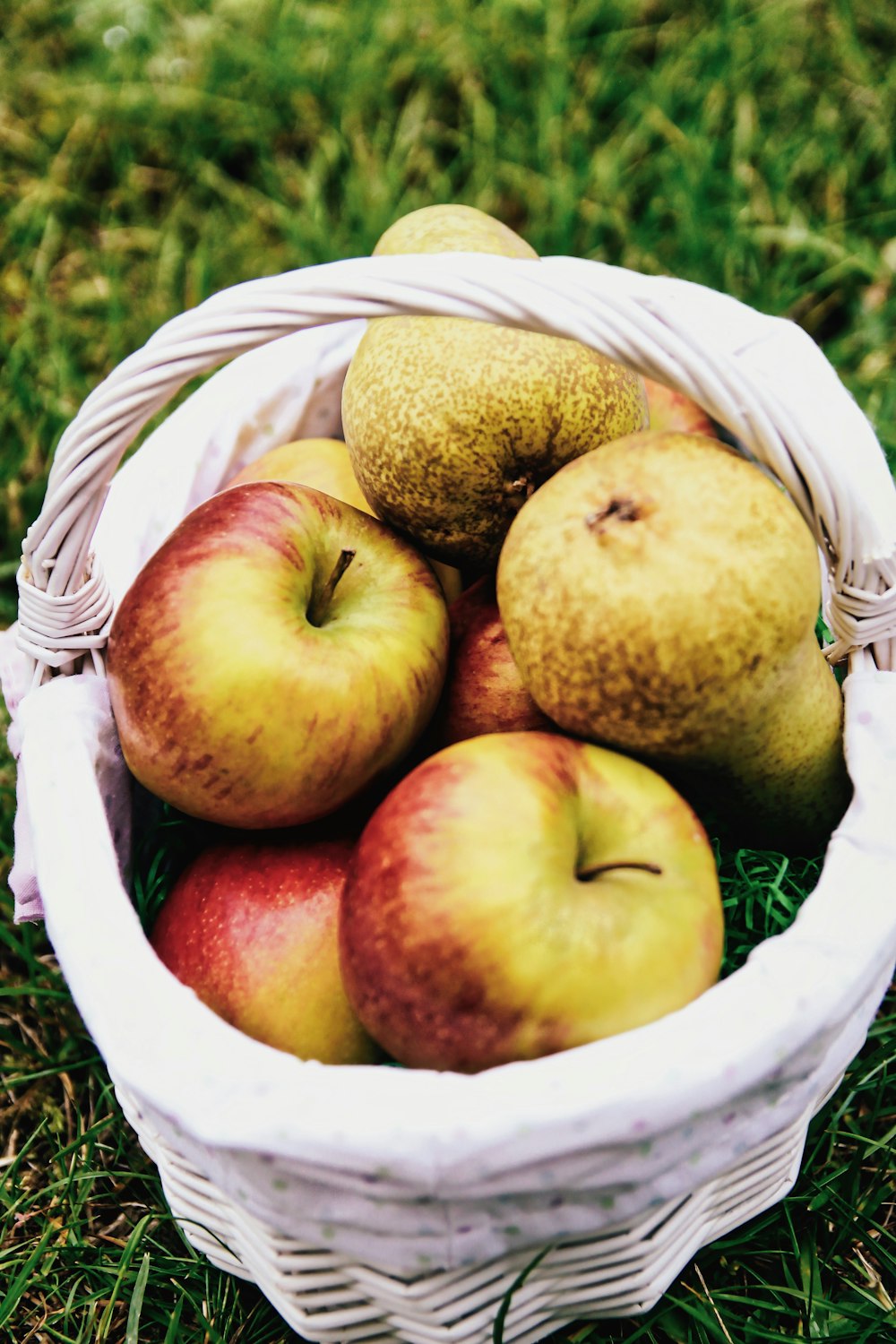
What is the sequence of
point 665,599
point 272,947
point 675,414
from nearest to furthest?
1. point 665,599
2. point 272,947
3. point 675,414

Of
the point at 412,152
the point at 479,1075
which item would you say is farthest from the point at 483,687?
the point at 412,152

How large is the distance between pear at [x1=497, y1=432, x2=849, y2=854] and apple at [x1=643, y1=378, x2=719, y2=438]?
0.56m

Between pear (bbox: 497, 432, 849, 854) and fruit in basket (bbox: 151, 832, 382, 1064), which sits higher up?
pear (bbox: 497, 432, 849, 854)

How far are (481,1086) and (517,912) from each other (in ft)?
0.46

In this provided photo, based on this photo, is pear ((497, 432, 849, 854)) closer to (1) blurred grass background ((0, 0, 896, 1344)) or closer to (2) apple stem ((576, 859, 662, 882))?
(2) apple stem ((576, 859, 662, 882))

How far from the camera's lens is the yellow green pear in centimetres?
123

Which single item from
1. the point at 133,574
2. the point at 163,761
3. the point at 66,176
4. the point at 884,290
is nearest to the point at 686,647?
the point at 163,761

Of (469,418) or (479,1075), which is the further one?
(469,418)

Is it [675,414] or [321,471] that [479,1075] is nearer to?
[321,471]

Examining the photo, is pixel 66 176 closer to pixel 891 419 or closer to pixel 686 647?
pixel 891 419

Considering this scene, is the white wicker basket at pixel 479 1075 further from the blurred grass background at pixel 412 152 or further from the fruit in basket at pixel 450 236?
the blurred grass background at pixel 412 152

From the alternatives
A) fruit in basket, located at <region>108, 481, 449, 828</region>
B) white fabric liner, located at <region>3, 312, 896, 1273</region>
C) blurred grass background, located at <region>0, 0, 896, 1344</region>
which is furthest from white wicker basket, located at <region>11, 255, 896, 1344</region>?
blurred grass background, located at <region>0, 0, 896, 1344</region>

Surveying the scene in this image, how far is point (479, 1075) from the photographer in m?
0.92

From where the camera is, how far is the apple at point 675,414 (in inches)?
65.6
